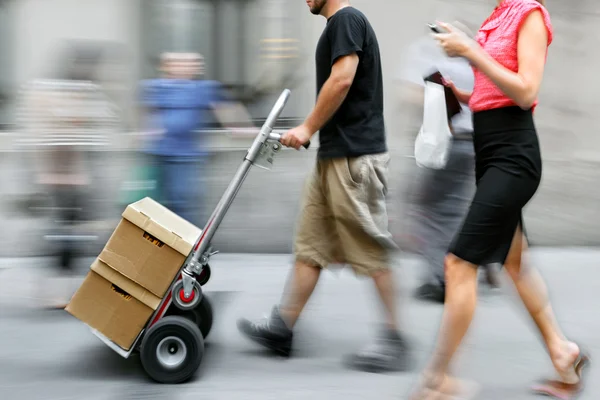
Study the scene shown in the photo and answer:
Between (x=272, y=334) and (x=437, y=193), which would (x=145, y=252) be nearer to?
(x=272, y=334)

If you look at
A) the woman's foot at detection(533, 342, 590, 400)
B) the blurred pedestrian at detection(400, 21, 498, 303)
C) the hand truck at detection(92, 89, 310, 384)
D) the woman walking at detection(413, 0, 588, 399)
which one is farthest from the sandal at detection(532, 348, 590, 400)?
the blurred pedestrian at detection(400, 21, 498, 303)

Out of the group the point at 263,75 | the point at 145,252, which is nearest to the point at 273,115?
the point at 145,252

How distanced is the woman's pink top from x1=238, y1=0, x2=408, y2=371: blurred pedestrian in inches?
29.2

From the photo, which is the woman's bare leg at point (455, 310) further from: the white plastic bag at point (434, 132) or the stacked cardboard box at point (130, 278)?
the white plastic bag at point (434, 132)

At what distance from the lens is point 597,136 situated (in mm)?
7770

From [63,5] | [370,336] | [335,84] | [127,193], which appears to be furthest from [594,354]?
[63,5]

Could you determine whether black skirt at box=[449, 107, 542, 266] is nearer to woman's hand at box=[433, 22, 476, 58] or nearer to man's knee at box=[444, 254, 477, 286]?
man's knee at box=[444, 254, 477, 286]

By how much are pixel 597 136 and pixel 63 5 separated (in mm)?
4431

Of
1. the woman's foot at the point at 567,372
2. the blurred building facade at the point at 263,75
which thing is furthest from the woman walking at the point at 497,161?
the blurred building facade at the point at 263,75

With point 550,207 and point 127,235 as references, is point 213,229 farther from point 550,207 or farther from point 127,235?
point 550,207

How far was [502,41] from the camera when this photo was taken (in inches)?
149

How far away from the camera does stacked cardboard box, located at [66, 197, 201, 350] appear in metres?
4.28

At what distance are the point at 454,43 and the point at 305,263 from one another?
155 centimetres

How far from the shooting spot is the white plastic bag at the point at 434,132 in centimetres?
564
